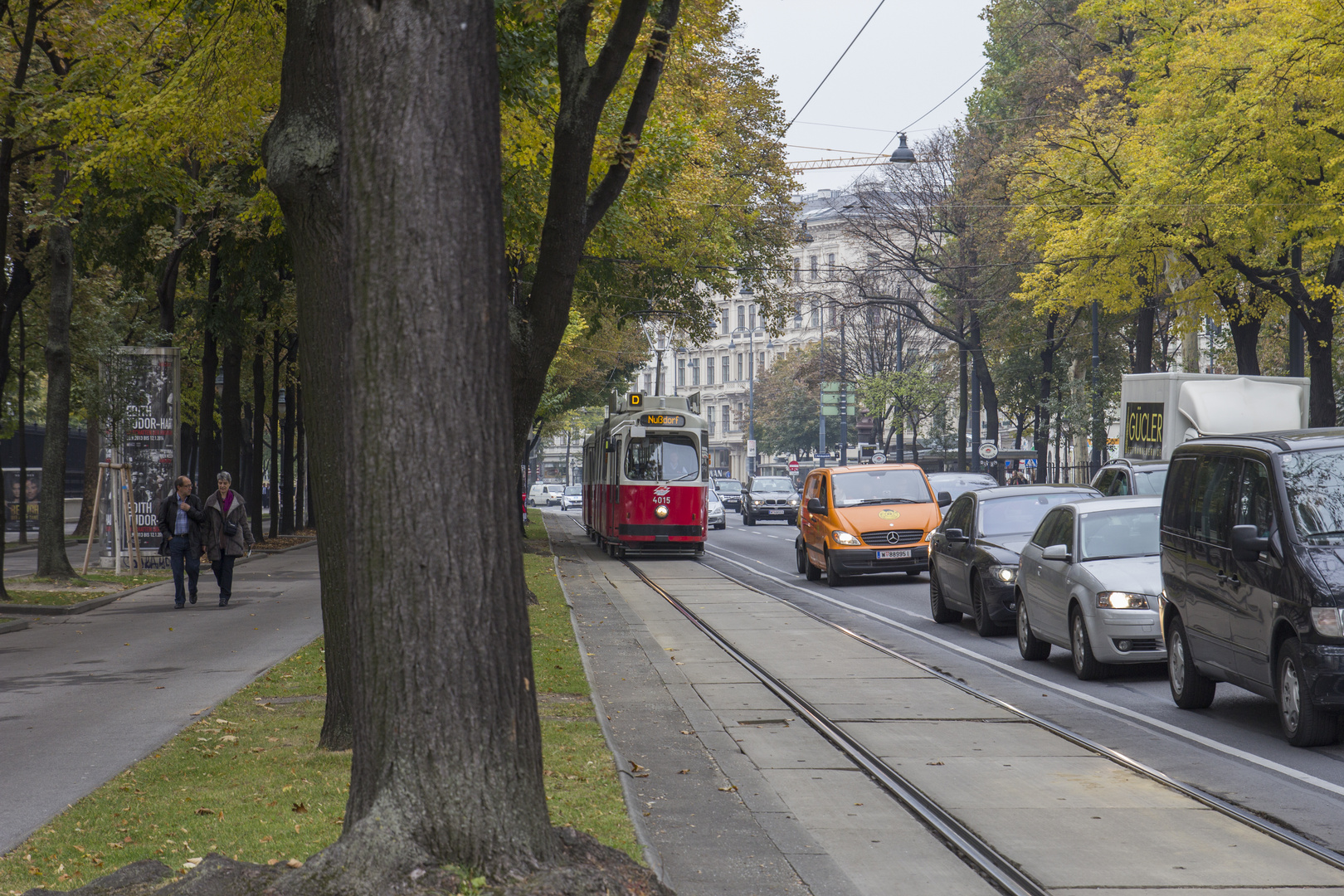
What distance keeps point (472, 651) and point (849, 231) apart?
152ft

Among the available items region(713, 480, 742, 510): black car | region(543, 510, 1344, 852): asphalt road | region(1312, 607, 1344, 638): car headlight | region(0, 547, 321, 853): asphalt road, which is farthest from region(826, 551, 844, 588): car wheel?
region(713, 480, 742, 510): black car

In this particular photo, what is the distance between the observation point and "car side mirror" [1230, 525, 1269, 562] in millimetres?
8766

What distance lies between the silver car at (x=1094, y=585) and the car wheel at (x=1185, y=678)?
0.95 meters

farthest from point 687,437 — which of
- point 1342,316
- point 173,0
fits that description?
point 173,0

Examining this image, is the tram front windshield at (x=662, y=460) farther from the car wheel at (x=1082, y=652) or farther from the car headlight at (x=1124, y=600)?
the car headlight at (x=1124, y=600)

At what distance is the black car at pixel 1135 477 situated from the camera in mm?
19484

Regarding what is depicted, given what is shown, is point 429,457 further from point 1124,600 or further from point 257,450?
point 257,450

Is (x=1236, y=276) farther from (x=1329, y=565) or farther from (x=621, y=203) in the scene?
(x=1329, y=565)

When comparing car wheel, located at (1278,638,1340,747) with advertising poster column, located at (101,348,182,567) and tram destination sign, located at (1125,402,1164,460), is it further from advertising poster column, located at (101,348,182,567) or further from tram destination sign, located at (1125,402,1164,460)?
advertising poster column, located at (101,348,182,567)

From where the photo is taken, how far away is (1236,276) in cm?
2928

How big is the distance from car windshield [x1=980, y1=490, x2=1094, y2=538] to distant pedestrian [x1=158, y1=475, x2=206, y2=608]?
10.4 m

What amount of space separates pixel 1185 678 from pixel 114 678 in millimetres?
8696

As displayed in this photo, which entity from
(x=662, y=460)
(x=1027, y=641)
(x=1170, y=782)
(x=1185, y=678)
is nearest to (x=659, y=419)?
(x=662, y=460)

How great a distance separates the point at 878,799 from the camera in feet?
24.3
